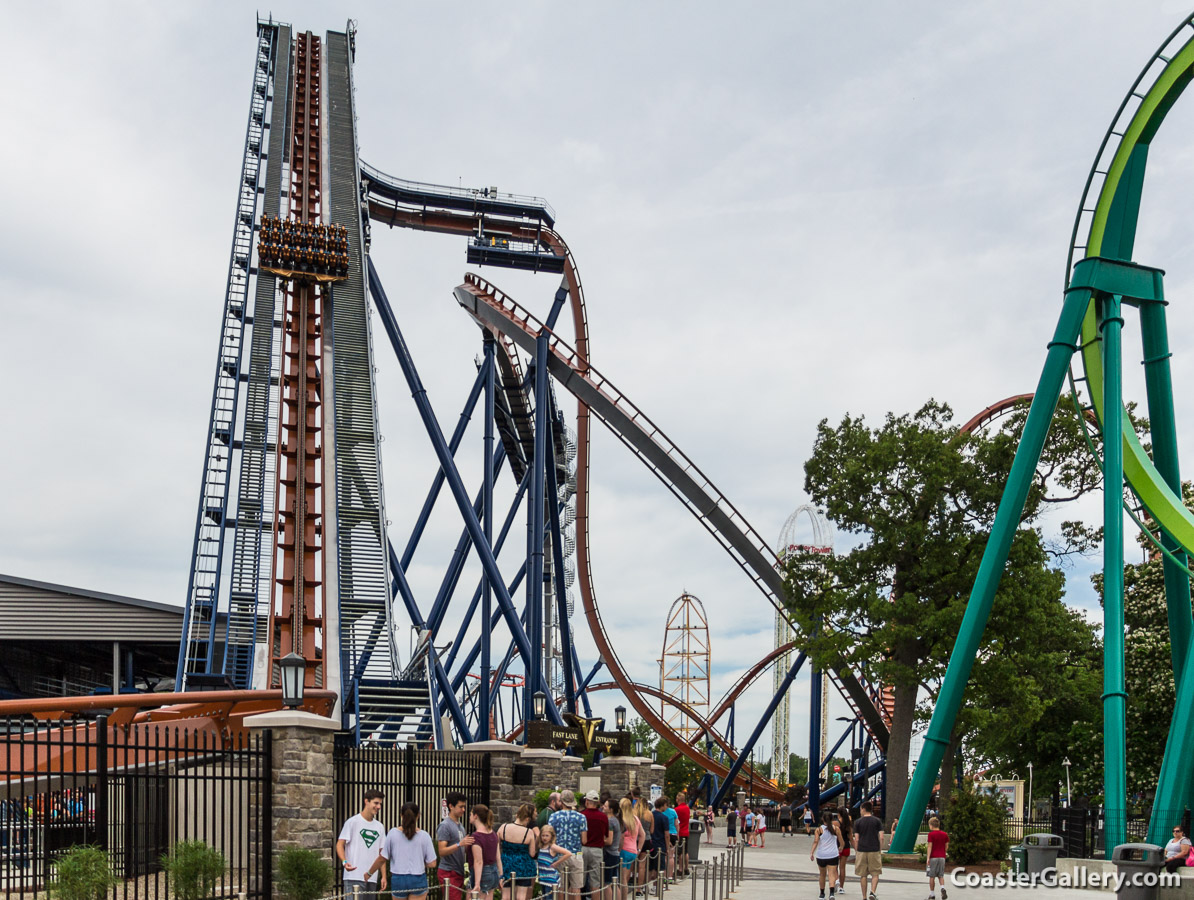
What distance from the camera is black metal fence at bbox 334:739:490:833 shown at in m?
15.2

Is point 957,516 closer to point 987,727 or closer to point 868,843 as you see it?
point 987,727

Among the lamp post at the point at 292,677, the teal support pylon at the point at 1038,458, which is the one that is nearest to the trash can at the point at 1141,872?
the teal support pylon at the point at 1038,458

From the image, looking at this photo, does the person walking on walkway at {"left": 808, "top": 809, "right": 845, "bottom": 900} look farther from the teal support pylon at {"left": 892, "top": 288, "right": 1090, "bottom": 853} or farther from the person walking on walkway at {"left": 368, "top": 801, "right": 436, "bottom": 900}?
the person walking on walkway at {"left": 368, "top": 801, "right": 436, "bottom": 900}

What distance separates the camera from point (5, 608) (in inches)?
1630

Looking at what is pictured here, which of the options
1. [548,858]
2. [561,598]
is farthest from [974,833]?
[561,598]

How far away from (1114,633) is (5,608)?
3483 centimetres

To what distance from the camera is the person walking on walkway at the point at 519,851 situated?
12.1 m

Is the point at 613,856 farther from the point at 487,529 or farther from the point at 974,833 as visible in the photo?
the point at 487,529

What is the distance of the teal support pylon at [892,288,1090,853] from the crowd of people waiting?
21.4ft

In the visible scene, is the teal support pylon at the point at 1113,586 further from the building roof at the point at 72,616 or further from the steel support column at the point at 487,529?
the building roof at the point at 72,616

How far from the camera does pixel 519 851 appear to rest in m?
12.2

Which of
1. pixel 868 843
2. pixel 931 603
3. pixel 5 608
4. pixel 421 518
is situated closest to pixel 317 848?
pixel 868 843

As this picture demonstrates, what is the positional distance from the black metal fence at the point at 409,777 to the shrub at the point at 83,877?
11.9 ft

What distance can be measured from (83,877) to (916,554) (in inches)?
893
